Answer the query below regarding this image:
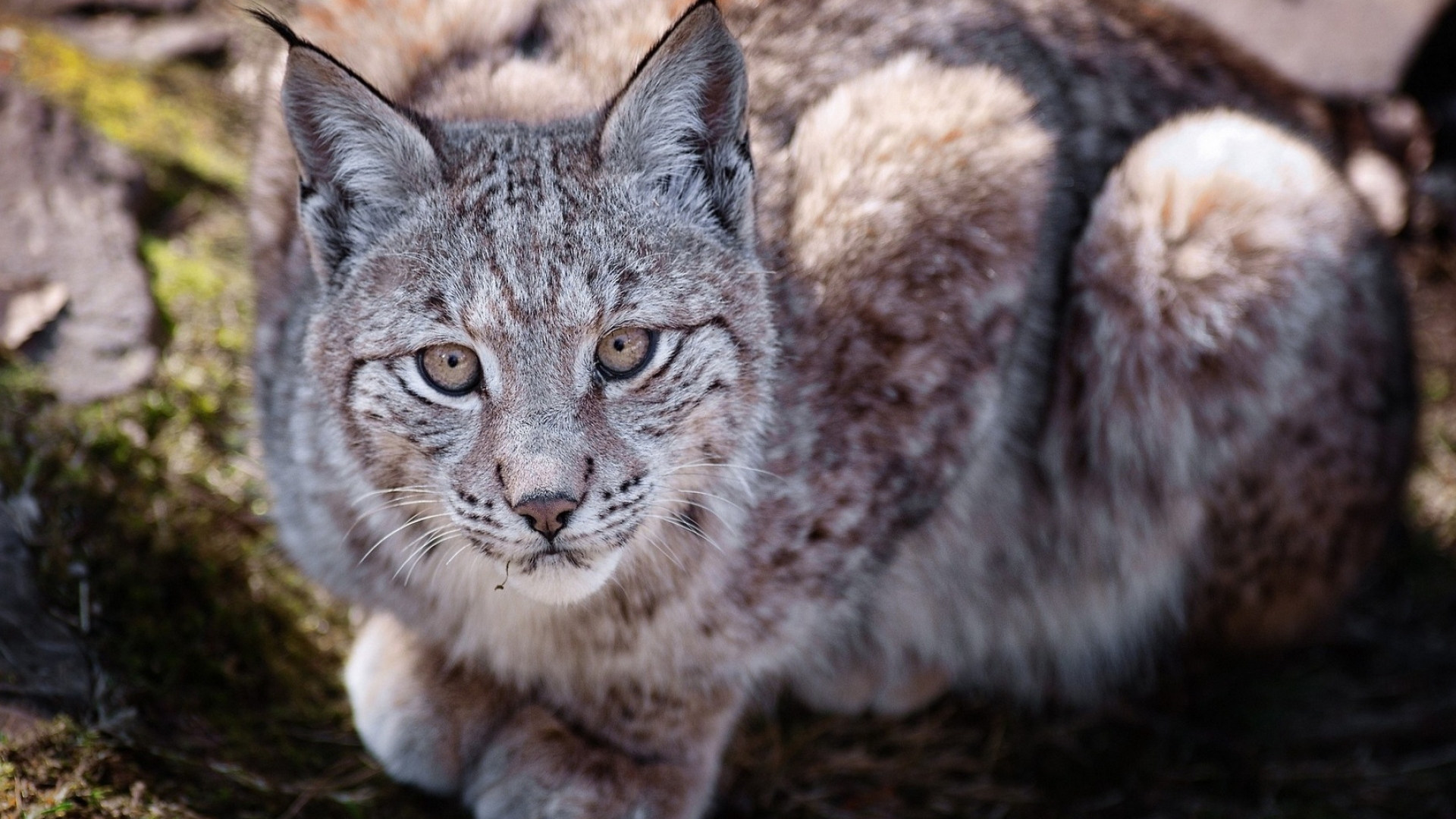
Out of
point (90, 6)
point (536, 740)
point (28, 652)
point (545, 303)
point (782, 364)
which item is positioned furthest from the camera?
point (90, 6)

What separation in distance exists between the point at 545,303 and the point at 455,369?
0.22m

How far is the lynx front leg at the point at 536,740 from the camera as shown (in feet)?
9.14

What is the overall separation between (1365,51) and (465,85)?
3.38 metres

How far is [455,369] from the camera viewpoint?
2.28 metres

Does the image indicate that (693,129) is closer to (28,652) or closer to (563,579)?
(563,579)

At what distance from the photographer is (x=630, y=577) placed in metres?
2.67

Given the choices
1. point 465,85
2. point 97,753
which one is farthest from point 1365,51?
point 97,753

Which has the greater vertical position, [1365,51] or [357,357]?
[1365,51]

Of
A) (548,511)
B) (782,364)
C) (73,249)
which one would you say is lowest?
(548,511)

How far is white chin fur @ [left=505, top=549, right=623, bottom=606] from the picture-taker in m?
2.30

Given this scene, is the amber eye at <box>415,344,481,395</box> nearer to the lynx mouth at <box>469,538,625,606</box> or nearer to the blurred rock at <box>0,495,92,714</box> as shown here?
the lynx mouth at <box>469,538,625,606</box>

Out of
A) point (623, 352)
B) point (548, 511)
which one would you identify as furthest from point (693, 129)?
point (548, 511)

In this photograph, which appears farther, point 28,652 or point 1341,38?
point 1341,38

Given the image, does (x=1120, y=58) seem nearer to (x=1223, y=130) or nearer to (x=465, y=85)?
(x=1223, y=130)
